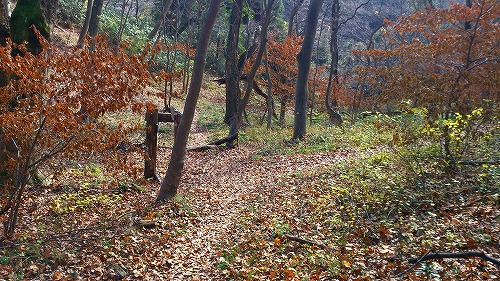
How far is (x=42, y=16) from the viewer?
7.51 m

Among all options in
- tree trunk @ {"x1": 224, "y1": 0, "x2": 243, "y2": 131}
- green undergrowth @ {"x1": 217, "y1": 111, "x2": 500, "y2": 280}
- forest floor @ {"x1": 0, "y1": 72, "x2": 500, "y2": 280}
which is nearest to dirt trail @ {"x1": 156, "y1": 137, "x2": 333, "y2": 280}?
forest floor @ {"x1": 0, "y1": 72, "x2": 500, "y2": 280}

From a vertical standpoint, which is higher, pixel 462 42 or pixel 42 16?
pixel 462 42

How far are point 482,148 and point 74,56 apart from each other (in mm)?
7171

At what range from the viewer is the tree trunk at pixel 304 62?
15.1 meters

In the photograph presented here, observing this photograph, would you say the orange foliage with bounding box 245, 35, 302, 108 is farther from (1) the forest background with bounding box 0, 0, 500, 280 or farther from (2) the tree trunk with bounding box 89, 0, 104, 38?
(1) the forest background with bounding box 0, 0, 500, 280

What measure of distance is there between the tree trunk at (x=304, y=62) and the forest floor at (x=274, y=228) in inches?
241

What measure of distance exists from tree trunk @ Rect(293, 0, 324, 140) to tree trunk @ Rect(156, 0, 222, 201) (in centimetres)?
744

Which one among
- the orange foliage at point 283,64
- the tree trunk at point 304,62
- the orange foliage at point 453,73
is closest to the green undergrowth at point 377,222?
the orange foliage at point 453,73

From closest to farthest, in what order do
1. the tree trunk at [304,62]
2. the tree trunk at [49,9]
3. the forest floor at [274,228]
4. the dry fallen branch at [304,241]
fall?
the forest floor at [274,228]
the dry fallen branch at [304,241]
the tree trunk at [49,9]
the tree trunk at [304,62]

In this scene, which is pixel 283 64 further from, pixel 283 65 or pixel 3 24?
pixel 3 24

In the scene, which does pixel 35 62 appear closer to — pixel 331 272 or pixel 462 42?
pixel 331 272

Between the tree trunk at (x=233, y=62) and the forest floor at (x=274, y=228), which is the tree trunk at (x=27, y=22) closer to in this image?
the forest floor at (x=274, y=228)

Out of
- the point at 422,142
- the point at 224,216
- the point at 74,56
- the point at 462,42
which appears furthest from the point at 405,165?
the point at 74,56

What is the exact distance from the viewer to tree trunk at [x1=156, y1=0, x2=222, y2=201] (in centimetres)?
851
